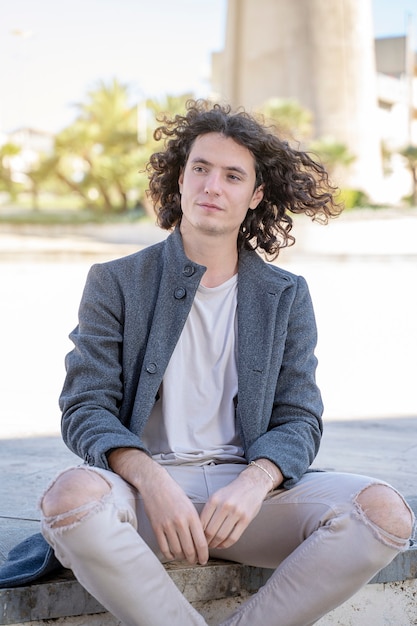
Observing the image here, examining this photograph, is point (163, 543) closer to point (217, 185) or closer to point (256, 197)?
point (217, 185)

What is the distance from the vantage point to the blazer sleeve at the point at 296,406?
2615mm

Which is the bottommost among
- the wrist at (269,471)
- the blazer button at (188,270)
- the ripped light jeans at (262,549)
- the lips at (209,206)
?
the ripped light jeans at (262,549)

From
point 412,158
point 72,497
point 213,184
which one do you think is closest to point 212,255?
point 213,184

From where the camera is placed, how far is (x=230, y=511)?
2.39 m

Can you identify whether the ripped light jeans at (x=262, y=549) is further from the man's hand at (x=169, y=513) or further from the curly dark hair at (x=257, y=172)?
the curly dark hair at (x=257, y=172)

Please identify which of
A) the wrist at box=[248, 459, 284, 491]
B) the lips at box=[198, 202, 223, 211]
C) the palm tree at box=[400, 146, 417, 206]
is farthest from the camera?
the palm tree at box=[400, 146, 417, 206]

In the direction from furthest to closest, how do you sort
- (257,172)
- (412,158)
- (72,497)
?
(412,158)
(257,172)
(72,497)

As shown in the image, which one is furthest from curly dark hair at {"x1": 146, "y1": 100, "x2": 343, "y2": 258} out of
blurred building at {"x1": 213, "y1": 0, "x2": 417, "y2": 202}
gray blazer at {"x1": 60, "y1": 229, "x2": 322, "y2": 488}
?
blurred building at {"x1": 213, "y1": 0, "x2": 417, "y2": 202}

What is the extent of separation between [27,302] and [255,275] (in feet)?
36.7

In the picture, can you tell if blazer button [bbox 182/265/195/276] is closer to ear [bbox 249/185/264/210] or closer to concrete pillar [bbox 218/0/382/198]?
ear [bbox 249/185/264/210]

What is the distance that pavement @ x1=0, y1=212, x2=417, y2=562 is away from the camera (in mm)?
4092

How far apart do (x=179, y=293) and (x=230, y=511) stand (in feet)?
2.25

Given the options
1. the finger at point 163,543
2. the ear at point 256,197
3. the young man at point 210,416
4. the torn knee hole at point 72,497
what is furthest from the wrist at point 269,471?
the ear at point 256,197

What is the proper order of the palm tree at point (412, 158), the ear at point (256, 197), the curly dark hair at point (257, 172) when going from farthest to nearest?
the palm tree at point (412, 158) < the ear at point (256, 197) < the curly dark hair at point (257, 172)
